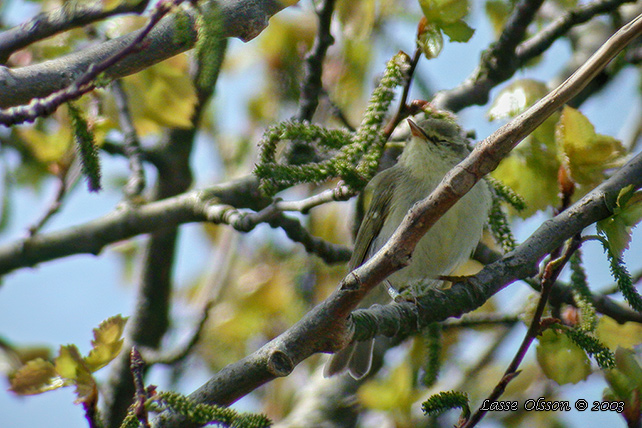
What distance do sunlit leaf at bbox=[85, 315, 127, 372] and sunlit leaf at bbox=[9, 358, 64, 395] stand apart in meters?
0.21

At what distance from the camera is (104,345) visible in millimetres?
1854

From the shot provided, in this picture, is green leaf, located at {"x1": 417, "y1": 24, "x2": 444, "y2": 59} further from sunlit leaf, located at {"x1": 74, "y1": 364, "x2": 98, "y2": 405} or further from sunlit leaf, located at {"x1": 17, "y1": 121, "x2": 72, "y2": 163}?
sunlit leaf, located at {"x1": 17, "y1": 121, "x2": 72, "y2": 163}

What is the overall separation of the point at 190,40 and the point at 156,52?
0.11 metres

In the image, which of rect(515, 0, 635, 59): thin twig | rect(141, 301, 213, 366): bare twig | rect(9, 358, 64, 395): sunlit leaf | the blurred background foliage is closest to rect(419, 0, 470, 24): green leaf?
the blurred background foliage

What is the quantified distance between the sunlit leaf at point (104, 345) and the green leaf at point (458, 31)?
5.01 ft

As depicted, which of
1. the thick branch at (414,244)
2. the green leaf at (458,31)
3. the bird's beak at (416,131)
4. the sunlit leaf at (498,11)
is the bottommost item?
the thick branch at (414,244)

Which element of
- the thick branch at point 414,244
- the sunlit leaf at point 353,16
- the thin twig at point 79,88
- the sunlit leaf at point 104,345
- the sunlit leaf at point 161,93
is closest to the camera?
the thin twig at point 79,88

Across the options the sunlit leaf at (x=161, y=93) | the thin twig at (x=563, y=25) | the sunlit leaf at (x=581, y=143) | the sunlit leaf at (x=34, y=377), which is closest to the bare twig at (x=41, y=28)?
the sunlit leaf at (x=161, y=93)

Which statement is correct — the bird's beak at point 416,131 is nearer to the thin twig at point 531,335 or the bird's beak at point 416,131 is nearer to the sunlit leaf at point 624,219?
the thin twig at point 531,335

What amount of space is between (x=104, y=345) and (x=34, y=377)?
346mm

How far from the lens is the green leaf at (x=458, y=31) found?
216 cm

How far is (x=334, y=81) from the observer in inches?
182

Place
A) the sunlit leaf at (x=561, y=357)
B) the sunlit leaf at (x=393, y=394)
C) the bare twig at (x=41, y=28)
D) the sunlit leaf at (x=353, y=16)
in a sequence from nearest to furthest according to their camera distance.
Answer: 1. the bare twig at (x=41, y=28)
2. the sunlit leaf at (x=561, y=357)
3. the sunlit leaf at (x=393, y=394)
4. the sunlit leaf at (x=353, y=16)

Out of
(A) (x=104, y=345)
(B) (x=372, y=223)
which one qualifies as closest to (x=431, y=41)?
(A) (x=104, y=345)
